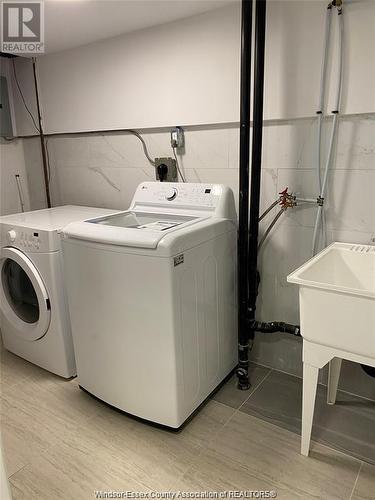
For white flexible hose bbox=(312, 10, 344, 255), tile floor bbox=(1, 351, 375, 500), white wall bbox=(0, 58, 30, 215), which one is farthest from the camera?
white wall bbox=(0, 58, 30, 215)

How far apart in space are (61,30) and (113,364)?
6.16 ft

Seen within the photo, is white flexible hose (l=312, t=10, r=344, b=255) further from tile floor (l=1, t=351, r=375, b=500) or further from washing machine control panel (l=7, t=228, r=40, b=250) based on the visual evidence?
washing machine control panel (l=7, t=228, r=40, b=250)

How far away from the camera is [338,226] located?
5.79 ft

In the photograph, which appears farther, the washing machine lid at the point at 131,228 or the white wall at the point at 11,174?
the white wall at the point at 11,174

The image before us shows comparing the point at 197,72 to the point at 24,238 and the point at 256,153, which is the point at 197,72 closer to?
the point at 256,153

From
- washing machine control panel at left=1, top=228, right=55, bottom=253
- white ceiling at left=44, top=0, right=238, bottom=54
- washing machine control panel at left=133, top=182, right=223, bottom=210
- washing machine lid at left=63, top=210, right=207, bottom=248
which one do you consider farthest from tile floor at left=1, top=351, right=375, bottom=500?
white ceiling at left=44, top=0, right=238, bottom=54

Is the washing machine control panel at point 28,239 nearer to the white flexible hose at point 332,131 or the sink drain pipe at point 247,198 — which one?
the sink drain pipe at point 247,198

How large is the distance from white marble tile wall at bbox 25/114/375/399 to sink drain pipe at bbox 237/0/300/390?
0.14m

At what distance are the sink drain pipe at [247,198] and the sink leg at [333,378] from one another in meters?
0.22

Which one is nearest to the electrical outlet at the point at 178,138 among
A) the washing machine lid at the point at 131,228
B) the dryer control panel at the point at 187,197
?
the dryer control panel at the point at 187,197

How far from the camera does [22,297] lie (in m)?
2.36

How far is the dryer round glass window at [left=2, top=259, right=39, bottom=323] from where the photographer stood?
226cm

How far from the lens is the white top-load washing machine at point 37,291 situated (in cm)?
194

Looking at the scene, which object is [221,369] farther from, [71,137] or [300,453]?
[71,137]
